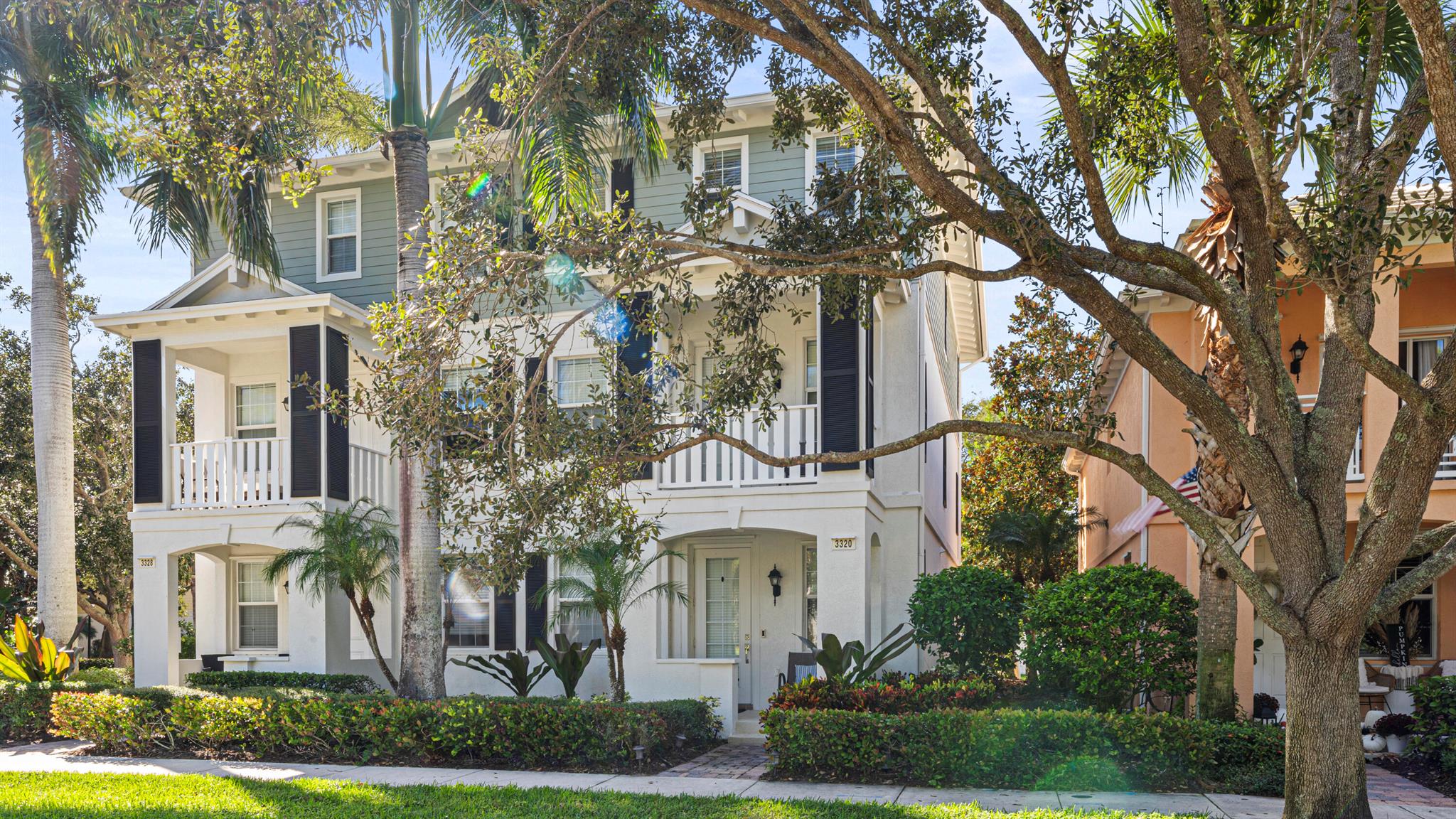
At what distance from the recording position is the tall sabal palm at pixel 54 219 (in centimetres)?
1641

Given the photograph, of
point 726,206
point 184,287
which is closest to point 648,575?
point 726,206

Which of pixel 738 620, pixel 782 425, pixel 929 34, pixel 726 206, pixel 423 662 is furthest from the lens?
pixel 738 620

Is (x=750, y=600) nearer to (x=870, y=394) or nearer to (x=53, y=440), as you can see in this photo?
(x=870, y=394)

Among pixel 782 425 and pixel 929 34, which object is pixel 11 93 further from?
pixel 929 34

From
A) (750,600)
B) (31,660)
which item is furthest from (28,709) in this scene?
(750,600)

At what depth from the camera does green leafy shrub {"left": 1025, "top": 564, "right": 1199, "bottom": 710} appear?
437 inches

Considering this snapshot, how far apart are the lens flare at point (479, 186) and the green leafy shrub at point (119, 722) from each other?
7542 mm

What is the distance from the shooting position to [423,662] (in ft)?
43.4

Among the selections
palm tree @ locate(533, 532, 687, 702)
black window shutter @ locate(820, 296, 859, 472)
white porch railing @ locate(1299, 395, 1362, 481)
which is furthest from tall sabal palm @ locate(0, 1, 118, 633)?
white porch railing @ locate(1299, 395, 1362, 481)

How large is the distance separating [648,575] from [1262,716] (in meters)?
7.94

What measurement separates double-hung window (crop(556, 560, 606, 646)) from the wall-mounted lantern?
959 centimetres

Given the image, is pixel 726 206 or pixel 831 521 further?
pixel 831 521

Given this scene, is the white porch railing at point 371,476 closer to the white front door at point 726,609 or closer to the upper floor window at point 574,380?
the upper floor window at point 574,380

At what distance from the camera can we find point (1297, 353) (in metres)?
14.5
